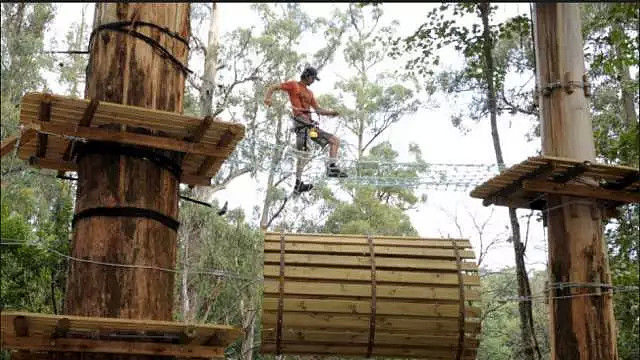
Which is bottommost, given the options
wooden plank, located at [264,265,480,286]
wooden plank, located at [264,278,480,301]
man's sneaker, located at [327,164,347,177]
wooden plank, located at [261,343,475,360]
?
wooden plank, located at [261,343,475,360]

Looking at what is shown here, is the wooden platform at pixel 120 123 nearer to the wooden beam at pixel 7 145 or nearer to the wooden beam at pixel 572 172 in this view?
the wooden beam at pixel 7 145

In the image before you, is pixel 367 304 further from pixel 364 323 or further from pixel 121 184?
pixel 121 184

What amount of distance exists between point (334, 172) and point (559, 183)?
2153 millimetres

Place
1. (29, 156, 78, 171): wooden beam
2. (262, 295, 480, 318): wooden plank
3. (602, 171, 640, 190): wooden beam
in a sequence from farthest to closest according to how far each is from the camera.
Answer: (602, 171, 640, 190): wooden beam
(262, 295, 480, 318): wooden plank
(29, 156, 78, 171): wooden beam

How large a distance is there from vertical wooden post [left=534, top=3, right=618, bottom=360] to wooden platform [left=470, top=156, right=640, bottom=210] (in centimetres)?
11

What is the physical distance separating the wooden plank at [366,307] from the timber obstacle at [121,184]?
0.93m

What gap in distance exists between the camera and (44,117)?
267 cm

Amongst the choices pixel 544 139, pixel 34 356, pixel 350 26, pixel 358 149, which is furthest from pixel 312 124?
pixel 350 26

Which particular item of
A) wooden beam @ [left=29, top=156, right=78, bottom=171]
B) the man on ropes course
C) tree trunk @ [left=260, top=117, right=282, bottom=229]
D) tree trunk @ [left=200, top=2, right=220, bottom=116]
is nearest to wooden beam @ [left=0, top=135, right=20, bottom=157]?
wooden beam @ [left=29, top=156, right=78, bottom=171]

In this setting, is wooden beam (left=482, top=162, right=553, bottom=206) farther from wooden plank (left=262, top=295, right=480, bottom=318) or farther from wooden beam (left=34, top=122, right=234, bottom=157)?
Result: wooden beam (left=34, top=122, right=234, bottom=157)

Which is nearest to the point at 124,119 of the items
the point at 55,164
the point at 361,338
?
the point at 55,164

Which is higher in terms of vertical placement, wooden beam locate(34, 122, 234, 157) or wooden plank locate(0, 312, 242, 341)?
wooden beam locate(34, 122, 234, 157)

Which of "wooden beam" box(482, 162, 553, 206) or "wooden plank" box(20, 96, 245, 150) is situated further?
"wooden beam" box(482, 162, 553, 206)

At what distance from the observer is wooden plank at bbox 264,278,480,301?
354cm
